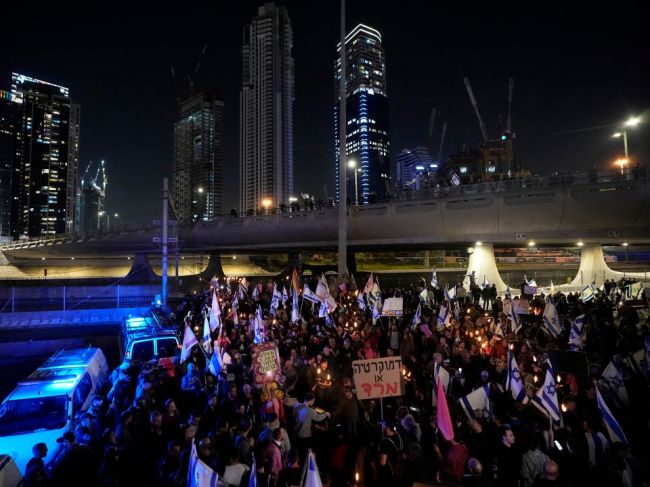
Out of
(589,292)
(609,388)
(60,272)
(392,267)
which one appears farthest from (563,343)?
(60,272)

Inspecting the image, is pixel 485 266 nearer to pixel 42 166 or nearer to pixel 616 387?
pixel 616 387

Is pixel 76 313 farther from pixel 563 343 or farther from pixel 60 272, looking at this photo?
pixel 60 272

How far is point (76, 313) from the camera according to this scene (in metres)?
19.6

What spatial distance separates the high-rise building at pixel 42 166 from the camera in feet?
535

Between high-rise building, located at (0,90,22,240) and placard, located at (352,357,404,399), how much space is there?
19025 cm

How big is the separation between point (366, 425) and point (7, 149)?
207490 mm

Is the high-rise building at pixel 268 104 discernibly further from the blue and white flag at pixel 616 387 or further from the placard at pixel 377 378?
the placard at pixel 377 378

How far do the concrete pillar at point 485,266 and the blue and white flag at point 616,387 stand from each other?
23.0 m

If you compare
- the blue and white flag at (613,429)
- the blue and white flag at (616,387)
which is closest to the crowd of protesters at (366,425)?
the blue and white flag at (616,387)

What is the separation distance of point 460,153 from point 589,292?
311 feet

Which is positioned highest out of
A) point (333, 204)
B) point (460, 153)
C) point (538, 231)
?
point (460, 153)

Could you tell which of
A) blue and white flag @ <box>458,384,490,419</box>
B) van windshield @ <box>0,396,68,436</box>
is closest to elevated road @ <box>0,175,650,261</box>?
blue and white flag @ <box>458,384,490,419</box>

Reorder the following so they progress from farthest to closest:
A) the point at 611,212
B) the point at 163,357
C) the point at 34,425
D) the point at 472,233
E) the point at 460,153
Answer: the point at 460,153, the point at 472,233, the point at 611,212, the point at 163,357, the point at 34,425

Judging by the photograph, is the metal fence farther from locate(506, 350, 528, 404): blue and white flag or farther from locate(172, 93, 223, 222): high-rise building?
locate(172, 93, 223, 222): high-rise building
